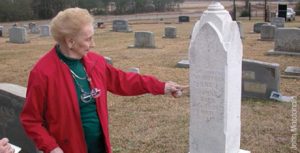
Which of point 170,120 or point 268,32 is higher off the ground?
point 268,32

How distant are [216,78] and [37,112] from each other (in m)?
2.06

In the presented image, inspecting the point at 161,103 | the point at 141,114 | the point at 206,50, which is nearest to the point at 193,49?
the point at 206,50

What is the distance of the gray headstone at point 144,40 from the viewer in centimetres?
1725

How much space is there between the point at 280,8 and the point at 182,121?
82.6 feet

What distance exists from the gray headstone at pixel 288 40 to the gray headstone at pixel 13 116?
11218 millimetres

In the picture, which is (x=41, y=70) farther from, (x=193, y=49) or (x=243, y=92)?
(x=243, y=92)

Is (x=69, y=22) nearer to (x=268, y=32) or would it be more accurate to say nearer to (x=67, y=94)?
(x=67, y=94)

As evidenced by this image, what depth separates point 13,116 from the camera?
4.68 meters

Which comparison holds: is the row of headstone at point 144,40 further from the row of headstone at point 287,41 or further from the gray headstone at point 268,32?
the gray headstone at point 268,32

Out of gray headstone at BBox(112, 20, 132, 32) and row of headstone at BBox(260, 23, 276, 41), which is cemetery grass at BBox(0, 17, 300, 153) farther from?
gray headstone at BBox(112, 20, 132, 32)

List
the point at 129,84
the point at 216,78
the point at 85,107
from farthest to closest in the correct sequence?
the point at 216,78
the point at 129,84
the point at 85,107

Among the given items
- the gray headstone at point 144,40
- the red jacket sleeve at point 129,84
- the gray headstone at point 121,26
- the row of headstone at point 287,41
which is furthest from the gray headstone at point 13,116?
the gray headstone at point 121,26

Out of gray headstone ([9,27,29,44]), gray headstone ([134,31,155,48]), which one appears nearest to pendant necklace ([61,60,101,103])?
gray headstone ([134,31,155,48])

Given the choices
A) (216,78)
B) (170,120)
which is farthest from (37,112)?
(170,120)
